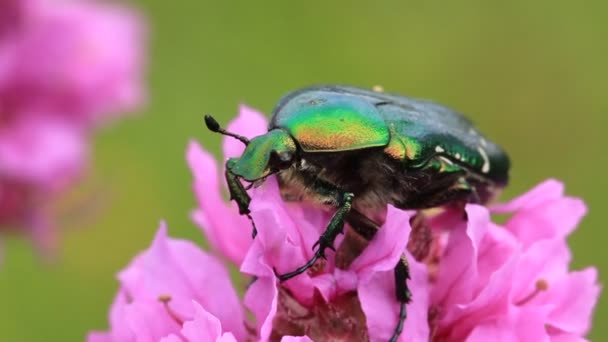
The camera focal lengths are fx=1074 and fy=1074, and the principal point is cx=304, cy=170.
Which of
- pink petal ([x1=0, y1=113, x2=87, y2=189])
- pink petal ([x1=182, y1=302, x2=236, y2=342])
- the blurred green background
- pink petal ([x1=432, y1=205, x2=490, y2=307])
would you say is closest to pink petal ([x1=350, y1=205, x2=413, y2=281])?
pink petal ([x1=432, y1=205, x2=490, y2=307])

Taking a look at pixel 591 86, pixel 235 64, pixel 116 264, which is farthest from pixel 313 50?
pixel 116 264

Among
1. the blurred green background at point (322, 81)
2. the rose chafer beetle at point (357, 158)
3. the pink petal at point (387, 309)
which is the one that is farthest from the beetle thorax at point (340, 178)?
the blurred green background at point (322, 81)

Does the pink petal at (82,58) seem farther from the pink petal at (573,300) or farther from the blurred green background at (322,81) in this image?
the pink petal at (573,300)

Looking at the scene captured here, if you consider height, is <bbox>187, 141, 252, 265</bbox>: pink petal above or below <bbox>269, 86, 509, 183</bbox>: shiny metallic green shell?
below

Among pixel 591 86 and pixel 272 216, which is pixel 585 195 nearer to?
pixel 591 86

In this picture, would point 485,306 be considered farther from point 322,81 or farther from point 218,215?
point 322,81

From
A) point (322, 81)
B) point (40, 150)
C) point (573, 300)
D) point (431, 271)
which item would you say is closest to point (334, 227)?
point (431, 271)

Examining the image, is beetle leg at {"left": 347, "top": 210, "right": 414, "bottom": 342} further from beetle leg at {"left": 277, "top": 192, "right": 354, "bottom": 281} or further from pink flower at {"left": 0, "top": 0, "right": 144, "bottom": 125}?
pink flower at {"left": 0, "top": 0, "right": 144, "bottom": 125}
